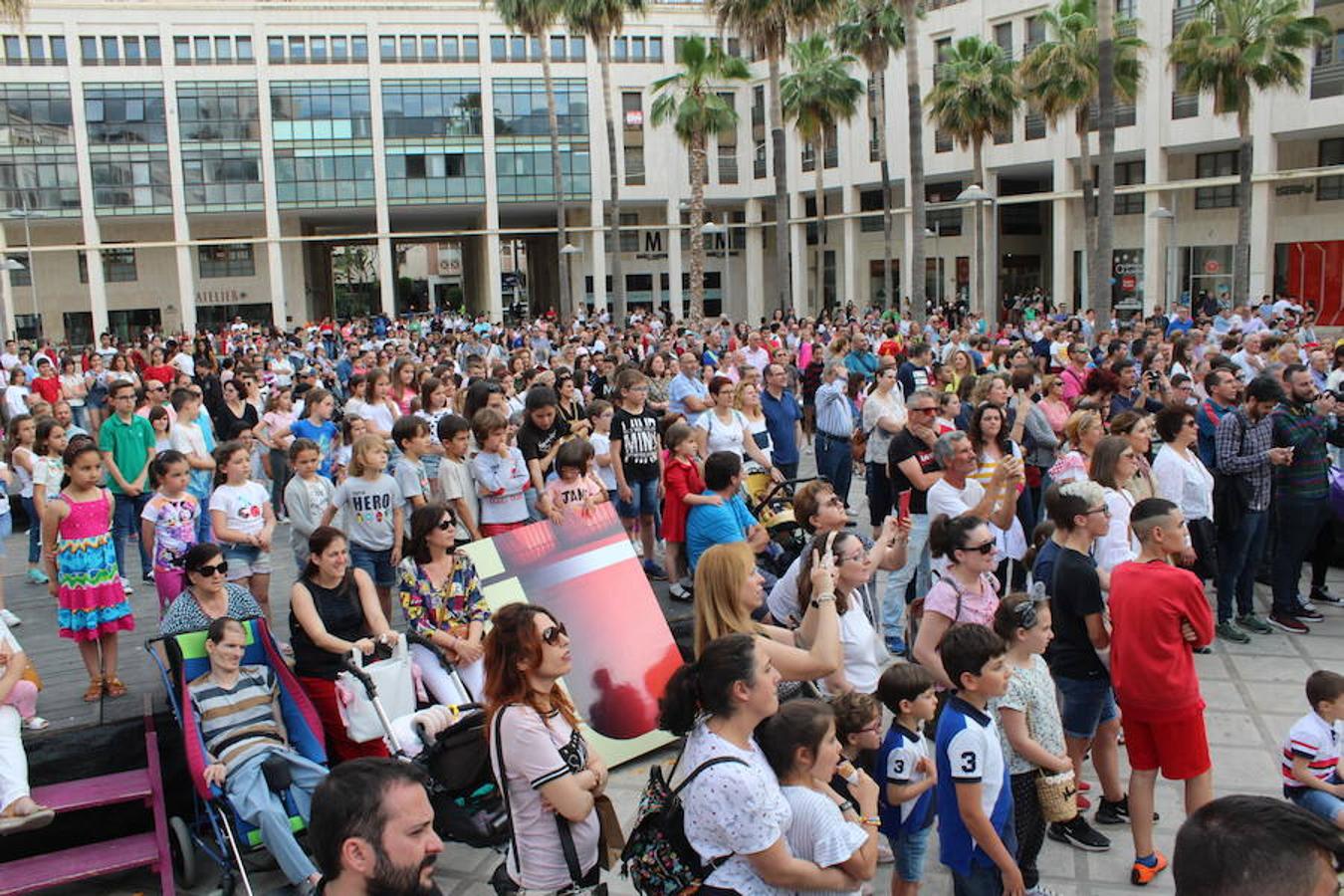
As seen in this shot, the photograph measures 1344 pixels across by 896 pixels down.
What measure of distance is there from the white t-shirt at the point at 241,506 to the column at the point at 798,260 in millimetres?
43998

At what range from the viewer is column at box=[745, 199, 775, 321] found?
53.5m

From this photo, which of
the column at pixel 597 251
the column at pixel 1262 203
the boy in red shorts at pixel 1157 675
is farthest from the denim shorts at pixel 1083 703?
the column at pixel 597 251

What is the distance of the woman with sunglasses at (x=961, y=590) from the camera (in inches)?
205

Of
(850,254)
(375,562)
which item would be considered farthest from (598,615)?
(850,254)

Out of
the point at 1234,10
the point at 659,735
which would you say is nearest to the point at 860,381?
the point at 659,735

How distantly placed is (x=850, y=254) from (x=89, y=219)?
33.0 m

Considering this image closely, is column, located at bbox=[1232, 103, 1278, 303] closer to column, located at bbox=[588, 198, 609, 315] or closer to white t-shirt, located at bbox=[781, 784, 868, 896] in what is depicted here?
column, located at bbox=[588, 198, 609, 315]

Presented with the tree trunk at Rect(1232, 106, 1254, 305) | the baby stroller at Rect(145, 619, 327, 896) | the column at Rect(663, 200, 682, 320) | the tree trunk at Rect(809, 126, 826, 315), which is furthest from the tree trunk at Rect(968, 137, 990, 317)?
the baby stroller at Rect(145, 619, 327, 896)

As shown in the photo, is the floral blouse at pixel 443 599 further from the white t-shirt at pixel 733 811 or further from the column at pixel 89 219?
the column at pixel 89 219

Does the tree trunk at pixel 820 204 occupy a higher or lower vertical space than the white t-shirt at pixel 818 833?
higher

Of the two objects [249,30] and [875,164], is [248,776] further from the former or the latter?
[249,30]

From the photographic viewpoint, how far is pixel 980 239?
127ft

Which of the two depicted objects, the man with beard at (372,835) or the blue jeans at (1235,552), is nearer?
the man with beard at (372,835)

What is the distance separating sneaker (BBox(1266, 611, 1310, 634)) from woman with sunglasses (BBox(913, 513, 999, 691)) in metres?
4.13
